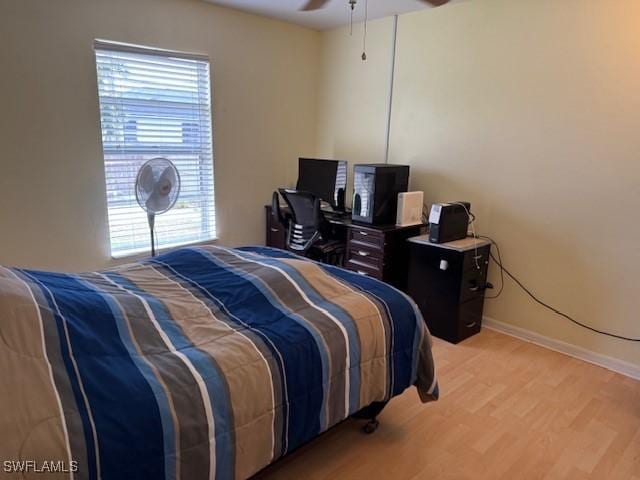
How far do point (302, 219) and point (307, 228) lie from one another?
8 cm

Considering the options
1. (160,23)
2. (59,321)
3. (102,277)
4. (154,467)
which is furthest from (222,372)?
(160,23)

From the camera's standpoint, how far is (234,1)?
3355 millimetres

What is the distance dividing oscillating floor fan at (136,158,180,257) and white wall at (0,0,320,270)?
49 cm

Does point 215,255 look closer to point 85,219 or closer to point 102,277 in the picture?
point 102,277

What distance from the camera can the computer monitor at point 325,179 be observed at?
3906 mm

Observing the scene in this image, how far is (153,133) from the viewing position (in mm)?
3338

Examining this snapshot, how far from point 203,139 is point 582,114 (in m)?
2.82

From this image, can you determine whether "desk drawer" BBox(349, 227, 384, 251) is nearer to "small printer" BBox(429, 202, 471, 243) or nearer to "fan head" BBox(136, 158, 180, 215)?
"small printer" BBox(429, 202, 471, 243)

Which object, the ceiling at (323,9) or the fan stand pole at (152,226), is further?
the ceiling at (323,9)

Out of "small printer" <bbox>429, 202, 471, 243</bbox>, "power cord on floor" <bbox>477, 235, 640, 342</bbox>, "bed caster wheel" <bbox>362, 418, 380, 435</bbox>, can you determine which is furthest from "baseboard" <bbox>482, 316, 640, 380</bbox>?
"bed caster wheel" <bbox>362, 418, 380, 435</bbox>

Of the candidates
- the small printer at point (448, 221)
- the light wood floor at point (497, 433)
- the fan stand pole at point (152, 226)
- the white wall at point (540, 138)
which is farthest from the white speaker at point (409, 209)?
the fan stand pole at point (152, 226)

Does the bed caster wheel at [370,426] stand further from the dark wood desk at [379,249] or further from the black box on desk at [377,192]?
the black box on desk at [377,192]

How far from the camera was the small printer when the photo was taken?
3.00 m

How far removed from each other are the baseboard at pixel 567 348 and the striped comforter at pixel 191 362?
149 cm
